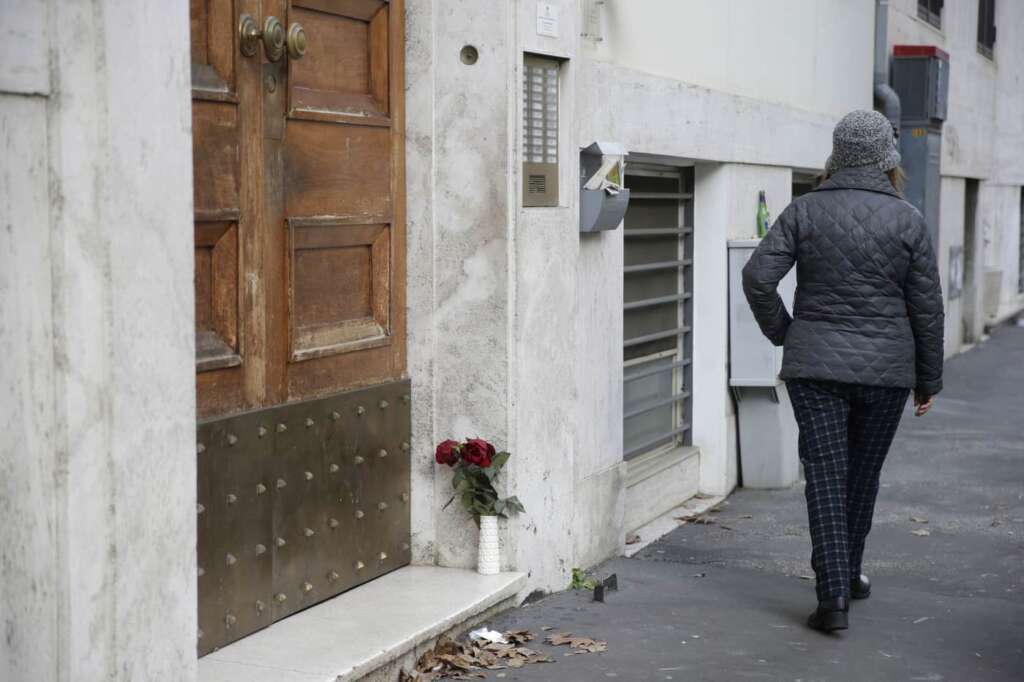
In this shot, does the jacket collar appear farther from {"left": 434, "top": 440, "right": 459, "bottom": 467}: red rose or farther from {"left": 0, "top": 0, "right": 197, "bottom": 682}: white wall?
{"left": 0, "top": 0, "right": 197, "bottom": 682}: white wall

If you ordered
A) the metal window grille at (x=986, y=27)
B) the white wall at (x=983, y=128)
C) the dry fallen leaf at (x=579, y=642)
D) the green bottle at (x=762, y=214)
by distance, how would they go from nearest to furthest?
the dry fallen leaf at (x=579, y=642) < the green bottle at (x=762, y=214) < the white wall at (x=983, y=128) < the metal window grille at (x=986, y=27)

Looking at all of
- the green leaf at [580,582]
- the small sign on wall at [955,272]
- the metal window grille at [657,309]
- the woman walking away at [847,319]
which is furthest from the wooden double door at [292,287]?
the small sign on wall at [955,272]

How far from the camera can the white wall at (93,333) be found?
353 cm

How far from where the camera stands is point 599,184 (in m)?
6.70

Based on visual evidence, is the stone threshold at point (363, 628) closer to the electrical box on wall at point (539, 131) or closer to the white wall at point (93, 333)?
the white wall at point (93, 333)

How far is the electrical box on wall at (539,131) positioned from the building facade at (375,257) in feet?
0.06

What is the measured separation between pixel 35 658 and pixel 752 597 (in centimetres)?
361

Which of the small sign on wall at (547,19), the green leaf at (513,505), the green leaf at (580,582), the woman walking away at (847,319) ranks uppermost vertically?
the small sign on wall at (547,19)

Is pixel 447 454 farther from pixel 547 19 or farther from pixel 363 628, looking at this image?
pixel 547 19

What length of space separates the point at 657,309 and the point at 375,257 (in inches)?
127

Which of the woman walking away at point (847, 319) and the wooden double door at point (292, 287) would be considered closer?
the wooden double door at point (292, 287)

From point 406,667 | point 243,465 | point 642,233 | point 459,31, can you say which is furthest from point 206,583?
point 642,233

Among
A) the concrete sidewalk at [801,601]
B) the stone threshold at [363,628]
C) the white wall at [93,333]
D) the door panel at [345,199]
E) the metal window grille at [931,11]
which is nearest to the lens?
the white wall at [93,333]

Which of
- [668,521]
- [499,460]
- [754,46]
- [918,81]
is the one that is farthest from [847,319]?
[918,81]
